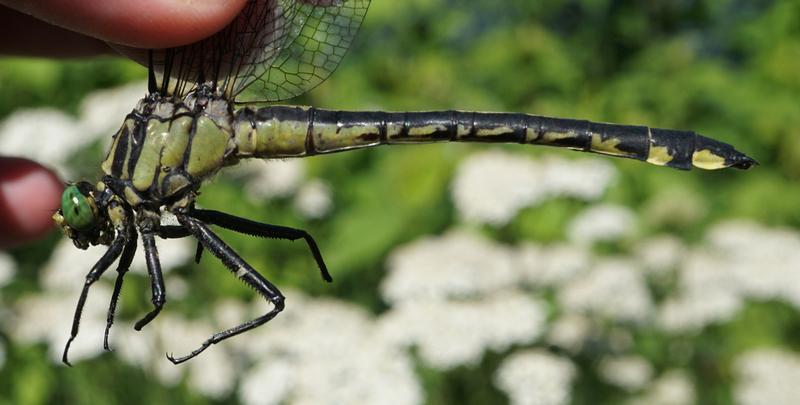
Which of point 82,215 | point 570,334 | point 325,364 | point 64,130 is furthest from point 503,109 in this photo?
point 82,215

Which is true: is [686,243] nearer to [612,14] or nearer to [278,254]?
[278,254]

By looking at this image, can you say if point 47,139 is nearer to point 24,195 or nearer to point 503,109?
point 24,195

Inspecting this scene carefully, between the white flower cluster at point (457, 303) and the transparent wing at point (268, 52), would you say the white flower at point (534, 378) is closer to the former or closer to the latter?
the white flower cluster at point (457, 303)

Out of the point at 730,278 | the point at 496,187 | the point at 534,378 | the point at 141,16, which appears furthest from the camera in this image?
the point at 496,187

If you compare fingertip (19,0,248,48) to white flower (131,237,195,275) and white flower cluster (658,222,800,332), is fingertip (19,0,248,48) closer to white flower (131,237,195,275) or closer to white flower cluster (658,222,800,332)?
white flower (131,237,195,275)

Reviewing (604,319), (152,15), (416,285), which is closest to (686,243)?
(604,319)

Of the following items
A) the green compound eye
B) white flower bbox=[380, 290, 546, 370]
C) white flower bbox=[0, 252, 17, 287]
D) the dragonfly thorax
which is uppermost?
the dragonfly thorax

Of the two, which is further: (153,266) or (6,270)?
(6,270)

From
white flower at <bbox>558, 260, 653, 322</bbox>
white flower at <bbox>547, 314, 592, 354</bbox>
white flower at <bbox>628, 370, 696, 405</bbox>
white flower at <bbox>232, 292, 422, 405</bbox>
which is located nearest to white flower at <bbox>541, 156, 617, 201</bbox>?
white flower at <bbox>558, 260, 653, 322</bbox>
